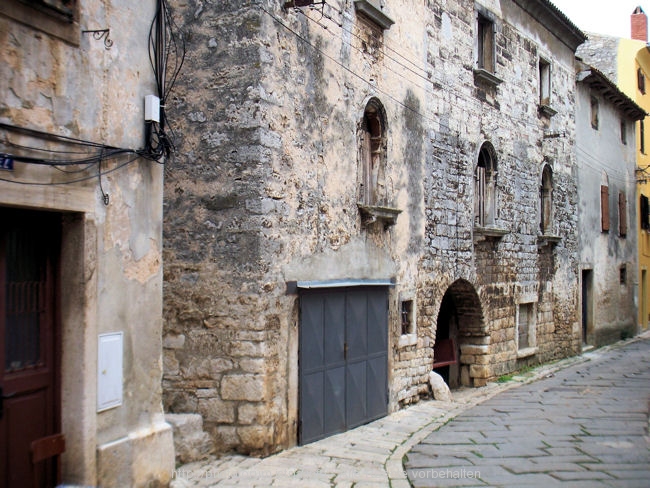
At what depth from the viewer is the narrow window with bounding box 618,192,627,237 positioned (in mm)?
21469

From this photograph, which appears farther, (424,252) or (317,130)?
(424,252)

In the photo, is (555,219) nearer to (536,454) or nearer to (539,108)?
(539,108)

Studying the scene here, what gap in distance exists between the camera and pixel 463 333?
1259cm

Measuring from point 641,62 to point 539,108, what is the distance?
13537 mm

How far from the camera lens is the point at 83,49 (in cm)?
493

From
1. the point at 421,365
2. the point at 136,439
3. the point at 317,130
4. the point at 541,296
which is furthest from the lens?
the point at 541,296

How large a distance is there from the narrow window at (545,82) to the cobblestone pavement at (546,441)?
6.45 m

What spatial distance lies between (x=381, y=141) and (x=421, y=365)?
3382 millimetres

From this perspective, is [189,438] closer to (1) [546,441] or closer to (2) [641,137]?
(1) [546,441]

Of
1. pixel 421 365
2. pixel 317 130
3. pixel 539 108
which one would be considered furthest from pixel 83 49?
pixel 539 108

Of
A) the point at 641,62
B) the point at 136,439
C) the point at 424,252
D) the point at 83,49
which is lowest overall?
the point at 136,439

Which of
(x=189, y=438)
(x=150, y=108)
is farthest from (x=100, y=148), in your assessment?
(x=189, y=438)

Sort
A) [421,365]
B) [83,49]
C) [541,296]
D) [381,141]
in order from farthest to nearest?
[541,296]
[421,365]
[381,141]
[83,49]

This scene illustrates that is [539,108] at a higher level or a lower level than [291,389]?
higher
